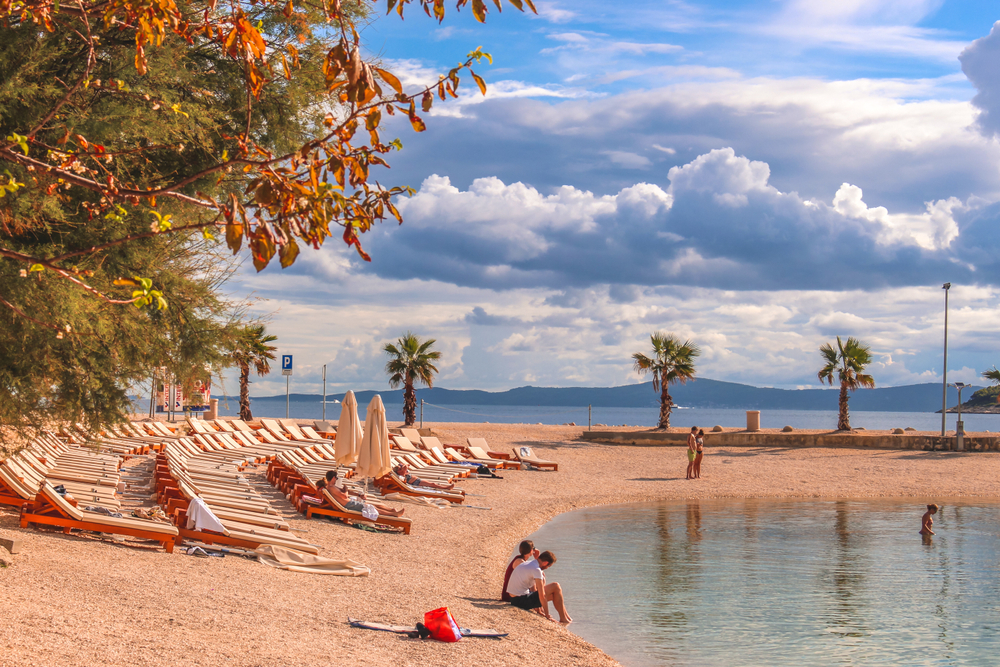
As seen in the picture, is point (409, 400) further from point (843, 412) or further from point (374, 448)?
point (374, 448)

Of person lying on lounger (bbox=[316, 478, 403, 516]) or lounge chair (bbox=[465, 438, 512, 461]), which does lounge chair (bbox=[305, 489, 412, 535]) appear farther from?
lounge chair (bbox=[465, 438, 512, 461])

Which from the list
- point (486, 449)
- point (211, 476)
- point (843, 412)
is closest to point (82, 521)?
point (211, 476)

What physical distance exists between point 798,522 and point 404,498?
8.31 metres

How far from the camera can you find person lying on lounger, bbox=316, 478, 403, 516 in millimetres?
13000

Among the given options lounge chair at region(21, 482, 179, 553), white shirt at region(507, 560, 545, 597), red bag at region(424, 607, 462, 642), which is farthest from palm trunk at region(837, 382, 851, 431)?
lounge chair at region(21, 482, 179, 553)

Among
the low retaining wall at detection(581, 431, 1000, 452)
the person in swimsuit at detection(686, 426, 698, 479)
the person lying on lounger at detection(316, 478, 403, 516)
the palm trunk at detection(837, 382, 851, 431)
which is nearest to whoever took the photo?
the person lying on lounger at detection(316, 478, 403, 516)

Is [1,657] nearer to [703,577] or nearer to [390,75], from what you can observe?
[390,75]

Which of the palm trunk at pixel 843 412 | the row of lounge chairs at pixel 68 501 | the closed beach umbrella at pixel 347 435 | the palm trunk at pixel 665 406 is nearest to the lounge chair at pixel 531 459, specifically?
the palm trunk at pixel 665 406

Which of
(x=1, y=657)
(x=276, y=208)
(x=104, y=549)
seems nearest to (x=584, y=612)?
(x=104, y=549)

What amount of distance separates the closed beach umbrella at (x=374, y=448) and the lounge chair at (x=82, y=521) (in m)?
5.03

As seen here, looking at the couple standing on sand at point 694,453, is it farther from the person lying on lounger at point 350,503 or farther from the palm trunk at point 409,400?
the person lying on lounger at point 350,503

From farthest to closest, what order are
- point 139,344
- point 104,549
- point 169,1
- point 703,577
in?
point 703,577 < point 104,549 < point 139,344 < point 169,1

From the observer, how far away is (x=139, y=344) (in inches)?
307

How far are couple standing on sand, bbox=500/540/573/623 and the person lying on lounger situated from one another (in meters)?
4.51
